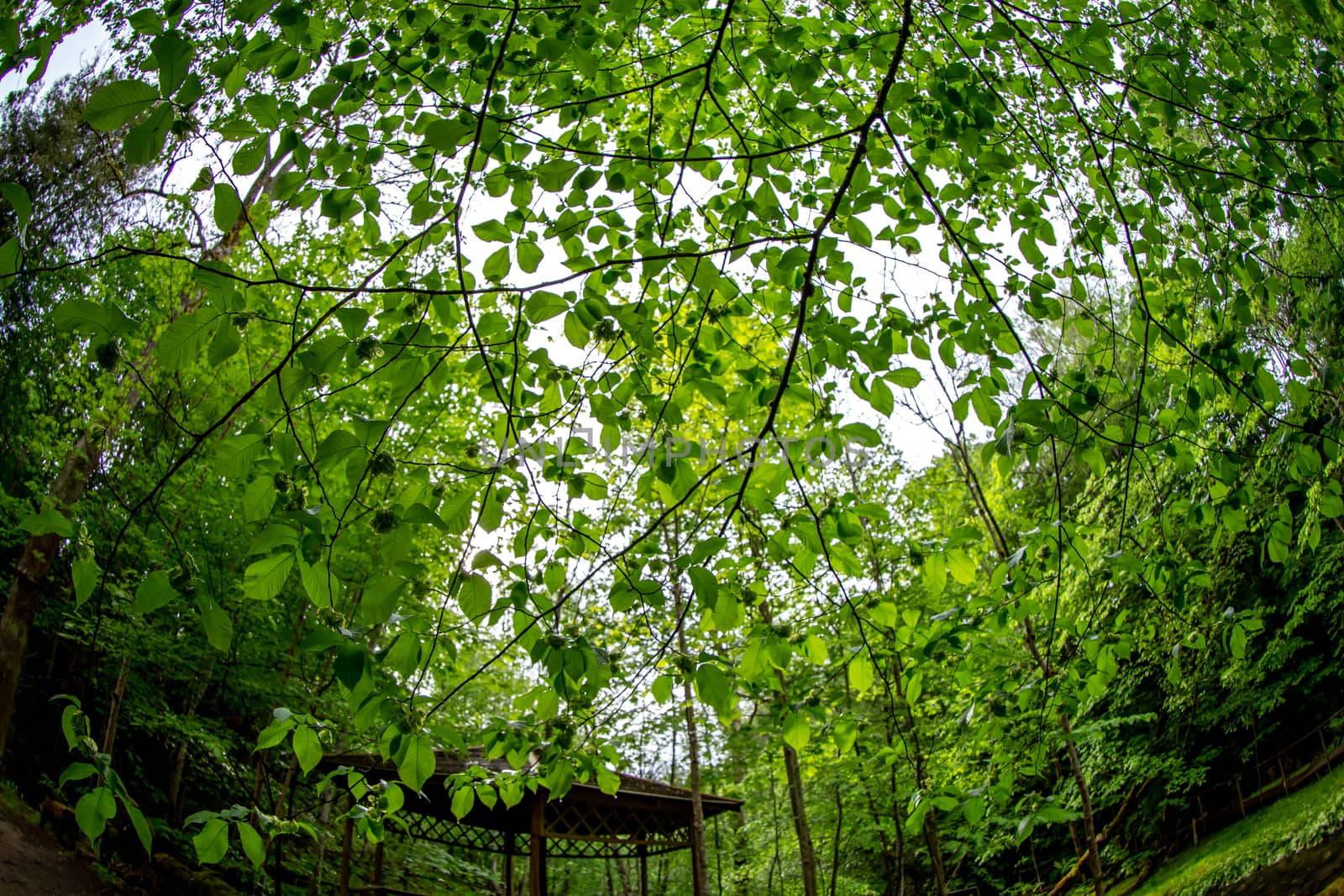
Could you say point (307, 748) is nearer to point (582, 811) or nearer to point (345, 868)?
point (345, 868)

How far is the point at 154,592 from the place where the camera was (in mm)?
1047

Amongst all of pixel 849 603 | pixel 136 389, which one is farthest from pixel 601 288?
pixel 136 389

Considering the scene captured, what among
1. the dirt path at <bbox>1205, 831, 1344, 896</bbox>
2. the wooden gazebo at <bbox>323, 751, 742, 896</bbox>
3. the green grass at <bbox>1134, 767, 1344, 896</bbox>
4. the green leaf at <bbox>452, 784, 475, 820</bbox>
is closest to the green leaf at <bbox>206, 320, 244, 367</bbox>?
the green leaf at <bbox>452, 784, 475, 820</bbox>

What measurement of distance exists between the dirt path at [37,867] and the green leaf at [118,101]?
629cm

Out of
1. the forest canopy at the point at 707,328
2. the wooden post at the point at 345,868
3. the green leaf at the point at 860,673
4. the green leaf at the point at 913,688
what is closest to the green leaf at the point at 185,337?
the forest canopy at the point at 707,328

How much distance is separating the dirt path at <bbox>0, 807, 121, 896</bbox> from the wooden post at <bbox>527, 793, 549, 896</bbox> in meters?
3.16

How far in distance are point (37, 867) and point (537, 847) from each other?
3.50 meters

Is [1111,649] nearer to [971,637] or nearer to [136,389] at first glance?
[971,637]

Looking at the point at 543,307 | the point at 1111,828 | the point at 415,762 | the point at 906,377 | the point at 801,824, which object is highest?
the point at 543,307

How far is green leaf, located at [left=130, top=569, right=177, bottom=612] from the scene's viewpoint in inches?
40.4

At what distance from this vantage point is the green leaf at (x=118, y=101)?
0.95 m

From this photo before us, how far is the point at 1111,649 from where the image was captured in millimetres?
2096

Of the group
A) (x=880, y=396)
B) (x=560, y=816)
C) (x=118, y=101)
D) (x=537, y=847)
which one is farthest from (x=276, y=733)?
(x=560, y=816)

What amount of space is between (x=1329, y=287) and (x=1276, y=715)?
19.6 ft
